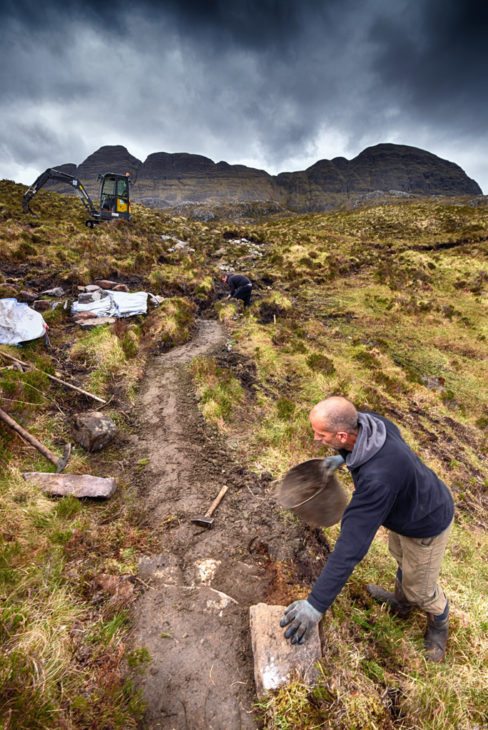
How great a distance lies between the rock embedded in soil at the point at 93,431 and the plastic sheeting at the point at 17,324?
123 inches

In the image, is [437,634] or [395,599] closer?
[437,634]

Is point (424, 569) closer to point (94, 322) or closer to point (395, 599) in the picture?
point (395, 599)

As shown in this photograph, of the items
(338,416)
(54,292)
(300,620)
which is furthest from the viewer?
(54,292)

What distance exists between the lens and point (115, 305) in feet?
36.1

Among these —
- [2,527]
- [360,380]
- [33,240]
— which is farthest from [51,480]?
[33,240]

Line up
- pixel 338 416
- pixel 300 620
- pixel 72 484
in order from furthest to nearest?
pixel 72 484, pixel 338 416, pixel 300 620

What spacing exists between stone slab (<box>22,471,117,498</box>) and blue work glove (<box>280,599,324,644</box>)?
9.61ft

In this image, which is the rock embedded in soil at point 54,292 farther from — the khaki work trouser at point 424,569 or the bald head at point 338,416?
the khaki work trouser at point 424,569

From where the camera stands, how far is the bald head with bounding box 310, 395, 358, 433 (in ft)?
8.85

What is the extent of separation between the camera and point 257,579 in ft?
12.2

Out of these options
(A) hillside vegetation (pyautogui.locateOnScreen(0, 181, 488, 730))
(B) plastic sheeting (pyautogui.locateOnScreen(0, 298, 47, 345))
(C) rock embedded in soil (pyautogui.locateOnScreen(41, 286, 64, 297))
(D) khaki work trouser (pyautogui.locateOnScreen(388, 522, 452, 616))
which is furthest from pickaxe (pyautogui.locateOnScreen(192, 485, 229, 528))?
(C) rock embedded in soil (pyautogui.locateOnScreen(41, 286, 64, 297))

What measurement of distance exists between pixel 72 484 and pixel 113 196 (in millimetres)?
25381

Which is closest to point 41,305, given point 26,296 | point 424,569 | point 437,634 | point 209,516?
point 26,296

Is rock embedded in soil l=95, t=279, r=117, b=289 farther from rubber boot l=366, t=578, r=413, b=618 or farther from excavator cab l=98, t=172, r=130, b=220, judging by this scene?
excavator cab l=98, t=172, r=130, b=220
